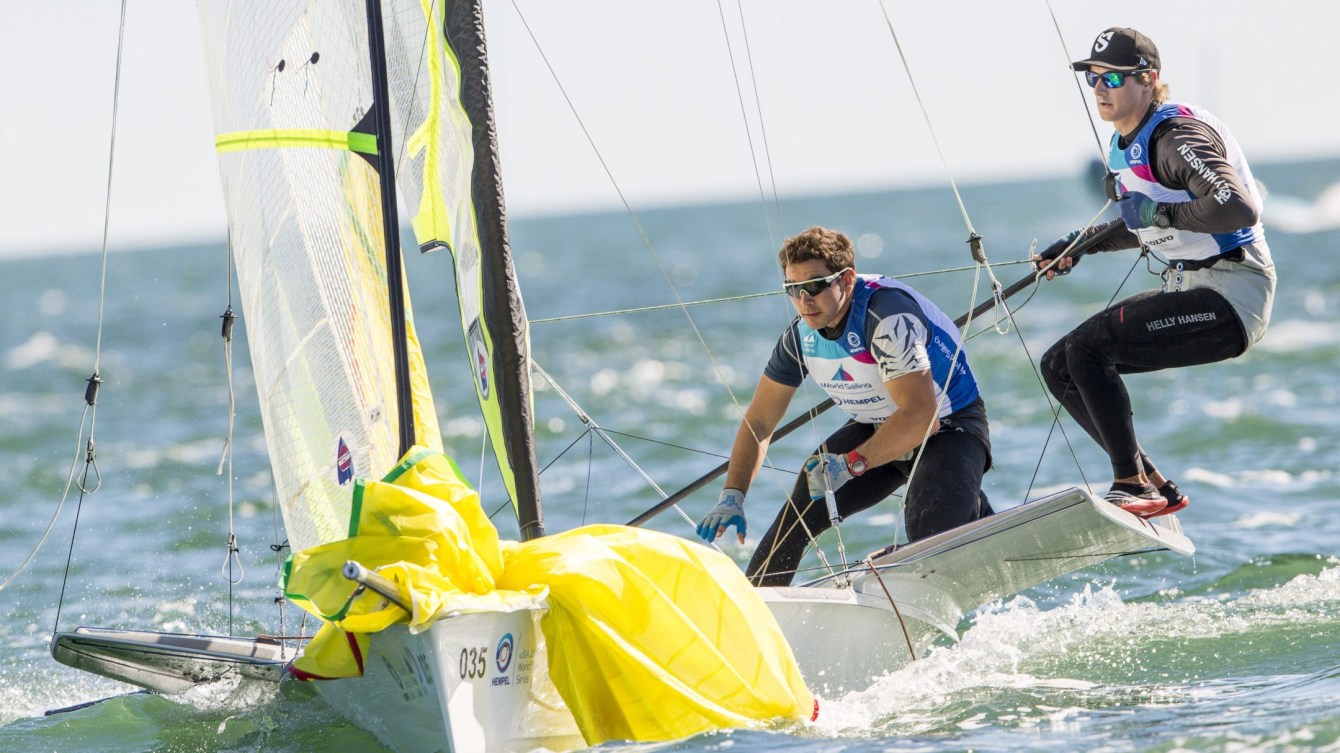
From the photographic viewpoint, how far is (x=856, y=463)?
4.01 meters

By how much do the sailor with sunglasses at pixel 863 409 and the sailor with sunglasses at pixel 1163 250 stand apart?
14.8 inches

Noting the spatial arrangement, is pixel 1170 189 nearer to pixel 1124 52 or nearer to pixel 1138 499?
pixel 1124 52

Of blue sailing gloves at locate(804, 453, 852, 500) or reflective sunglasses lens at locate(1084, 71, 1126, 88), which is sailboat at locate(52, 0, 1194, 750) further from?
reflective sunglasses lens at locate(1084, 71, 1126, 88)

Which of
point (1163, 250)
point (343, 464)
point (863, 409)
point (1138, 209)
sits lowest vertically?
point (863, 409)

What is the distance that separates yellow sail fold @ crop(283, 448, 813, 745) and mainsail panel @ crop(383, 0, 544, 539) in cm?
62

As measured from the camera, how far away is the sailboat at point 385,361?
3.56 meters

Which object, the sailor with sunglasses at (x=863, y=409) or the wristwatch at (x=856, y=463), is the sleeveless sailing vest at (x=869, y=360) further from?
the wristwatch at (x=856, y=463)

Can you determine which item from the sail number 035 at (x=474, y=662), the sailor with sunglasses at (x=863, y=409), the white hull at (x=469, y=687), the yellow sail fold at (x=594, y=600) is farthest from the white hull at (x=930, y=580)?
the sail number 035 at (x=474, y=662)

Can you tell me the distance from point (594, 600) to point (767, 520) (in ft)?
13.8

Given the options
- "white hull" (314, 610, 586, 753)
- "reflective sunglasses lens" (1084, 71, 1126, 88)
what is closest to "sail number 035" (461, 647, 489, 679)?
"white hull" (314, 610, 586, 753)

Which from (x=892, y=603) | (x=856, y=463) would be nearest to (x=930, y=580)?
(x=892, y=603)

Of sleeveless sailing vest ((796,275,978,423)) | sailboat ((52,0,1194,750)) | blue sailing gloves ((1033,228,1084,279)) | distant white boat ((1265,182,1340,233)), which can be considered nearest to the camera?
sailboat ((52,0,1194,750))

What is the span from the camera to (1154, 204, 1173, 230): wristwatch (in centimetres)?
382

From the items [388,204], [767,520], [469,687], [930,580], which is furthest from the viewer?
[767,520]
